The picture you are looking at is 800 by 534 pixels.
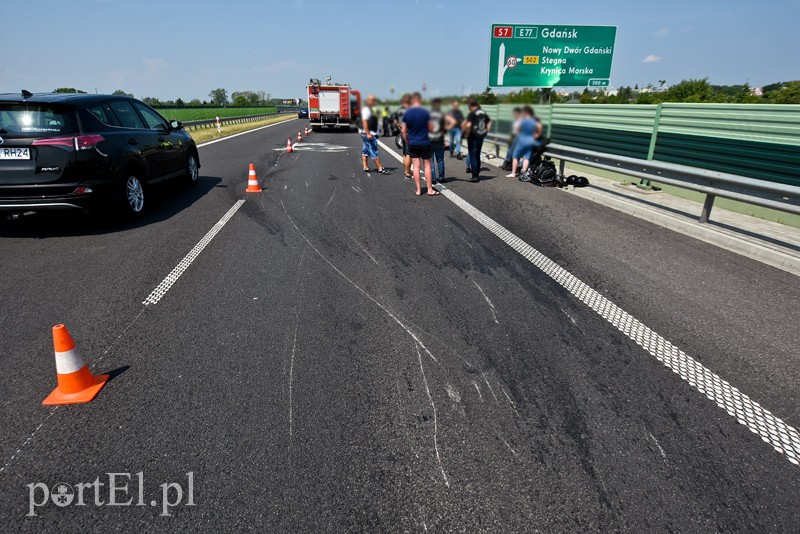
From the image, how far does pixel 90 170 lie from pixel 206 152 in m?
12.4

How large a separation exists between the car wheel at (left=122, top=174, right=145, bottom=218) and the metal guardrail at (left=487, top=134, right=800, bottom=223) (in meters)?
8.25

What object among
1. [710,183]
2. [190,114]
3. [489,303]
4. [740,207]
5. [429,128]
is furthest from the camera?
[190,114]

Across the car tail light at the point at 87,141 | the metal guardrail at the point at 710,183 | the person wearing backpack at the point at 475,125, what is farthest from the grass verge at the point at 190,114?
the metal guardrail at the point at 710,183

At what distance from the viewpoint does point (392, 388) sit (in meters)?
3.04

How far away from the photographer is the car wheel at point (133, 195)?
6.79 m

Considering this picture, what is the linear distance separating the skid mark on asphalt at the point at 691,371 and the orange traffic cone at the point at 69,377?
13.1 feet

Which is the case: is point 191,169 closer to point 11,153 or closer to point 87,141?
point 87,141

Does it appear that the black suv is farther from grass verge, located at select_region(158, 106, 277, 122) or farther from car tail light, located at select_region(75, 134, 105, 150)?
grass verge, located at select_region(158, 106, 277, 122)

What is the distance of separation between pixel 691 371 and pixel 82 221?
26.7 feet

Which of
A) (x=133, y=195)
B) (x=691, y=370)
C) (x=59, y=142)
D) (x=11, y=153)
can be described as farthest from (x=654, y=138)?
(x=11, y=153)

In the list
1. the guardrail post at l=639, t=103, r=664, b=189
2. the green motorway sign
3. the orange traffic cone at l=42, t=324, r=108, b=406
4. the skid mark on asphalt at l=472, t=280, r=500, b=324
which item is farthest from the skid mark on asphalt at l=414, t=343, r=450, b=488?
the green motorway sign

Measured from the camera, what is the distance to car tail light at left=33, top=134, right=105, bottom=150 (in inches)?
227

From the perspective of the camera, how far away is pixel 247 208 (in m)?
8.13

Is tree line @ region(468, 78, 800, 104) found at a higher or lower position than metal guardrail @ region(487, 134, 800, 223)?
higher
